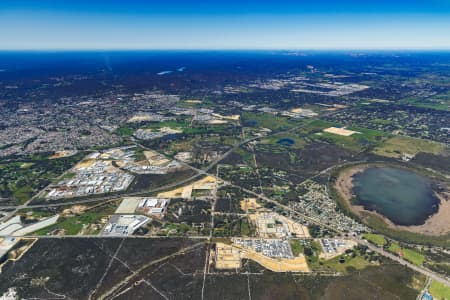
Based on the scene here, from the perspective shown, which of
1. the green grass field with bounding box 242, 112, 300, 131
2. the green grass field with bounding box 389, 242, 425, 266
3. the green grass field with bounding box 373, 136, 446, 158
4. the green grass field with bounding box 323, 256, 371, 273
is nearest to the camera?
the green grass field with bounding box 323, 256, 371, 273

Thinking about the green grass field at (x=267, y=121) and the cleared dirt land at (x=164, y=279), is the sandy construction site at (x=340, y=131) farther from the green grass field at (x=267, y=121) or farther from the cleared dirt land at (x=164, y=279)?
the cleared dirt land at (x=164, y=279)

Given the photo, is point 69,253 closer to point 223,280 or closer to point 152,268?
point 152,268

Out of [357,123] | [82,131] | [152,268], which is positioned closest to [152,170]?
[152,268]

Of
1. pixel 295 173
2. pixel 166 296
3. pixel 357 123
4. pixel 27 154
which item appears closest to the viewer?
pixel 166 296

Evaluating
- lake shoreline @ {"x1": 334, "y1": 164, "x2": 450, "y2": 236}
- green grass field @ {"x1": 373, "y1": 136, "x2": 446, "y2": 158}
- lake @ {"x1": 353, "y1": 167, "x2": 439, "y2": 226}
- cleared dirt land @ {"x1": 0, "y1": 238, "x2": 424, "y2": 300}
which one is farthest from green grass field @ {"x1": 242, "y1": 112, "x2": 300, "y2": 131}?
cleared dirt land @ {"x1": 0, "y1": 238, "x2": 424, "y2": 300}

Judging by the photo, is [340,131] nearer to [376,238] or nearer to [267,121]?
[267,121]

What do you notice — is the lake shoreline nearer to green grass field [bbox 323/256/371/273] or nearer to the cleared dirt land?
the cleared dirt land
